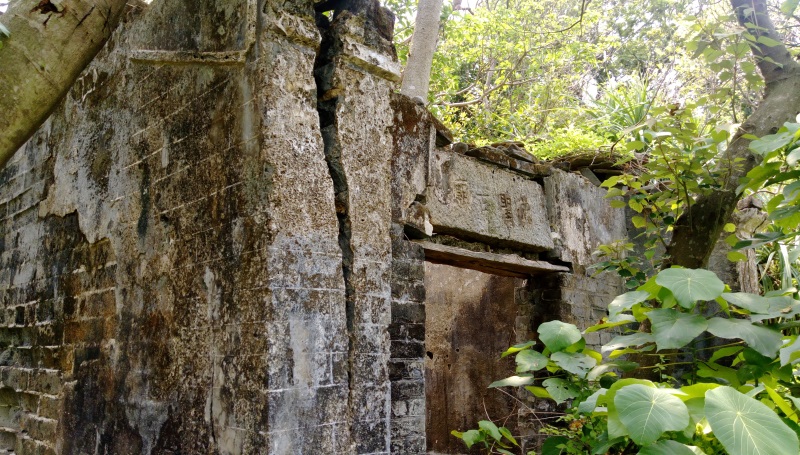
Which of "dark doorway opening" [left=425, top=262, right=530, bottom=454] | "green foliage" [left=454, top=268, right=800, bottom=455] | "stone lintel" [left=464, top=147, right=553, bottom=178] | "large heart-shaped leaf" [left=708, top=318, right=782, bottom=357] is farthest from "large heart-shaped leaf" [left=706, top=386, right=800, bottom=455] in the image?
"dark doorway opening" [left=425, top=262, right=530, bottom=454]

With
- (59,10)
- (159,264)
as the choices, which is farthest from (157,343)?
(59,10)

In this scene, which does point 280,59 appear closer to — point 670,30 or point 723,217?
point 723,217

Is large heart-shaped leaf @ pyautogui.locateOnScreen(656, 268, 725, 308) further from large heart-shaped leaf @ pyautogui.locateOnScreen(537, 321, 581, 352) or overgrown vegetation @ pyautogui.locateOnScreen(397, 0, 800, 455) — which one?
large heart-shaped leaf @ pyautogui.locateOnScreen(537, 321, 581, 352)

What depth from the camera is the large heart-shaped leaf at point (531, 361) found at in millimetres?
2354

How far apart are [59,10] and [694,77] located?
32.1 feet

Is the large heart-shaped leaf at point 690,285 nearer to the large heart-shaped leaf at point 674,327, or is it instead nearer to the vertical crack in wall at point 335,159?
the large heart-shaped leaf at point 674,327

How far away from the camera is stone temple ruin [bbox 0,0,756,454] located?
2.80m

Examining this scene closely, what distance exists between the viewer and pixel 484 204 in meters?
4.74

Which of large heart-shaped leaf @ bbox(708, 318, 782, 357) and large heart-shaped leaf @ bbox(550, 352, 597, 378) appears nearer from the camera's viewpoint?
large heart-shaped leaf @ bbox(708, 318, 782, 357)

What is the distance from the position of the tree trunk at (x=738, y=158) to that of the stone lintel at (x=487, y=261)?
1.14 metres

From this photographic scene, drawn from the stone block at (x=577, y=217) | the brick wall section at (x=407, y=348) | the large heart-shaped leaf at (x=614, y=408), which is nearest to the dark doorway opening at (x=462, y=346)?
the stone block at (x=577, y=217)

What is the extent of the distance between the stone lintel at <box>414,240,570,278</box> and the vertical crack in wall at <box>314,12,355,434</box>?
89 centimetres

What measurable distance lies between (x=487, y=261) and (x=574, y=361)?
7.84ft

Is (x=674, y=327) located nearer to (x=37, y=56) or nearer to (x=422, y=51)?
(x=37, y=56)
